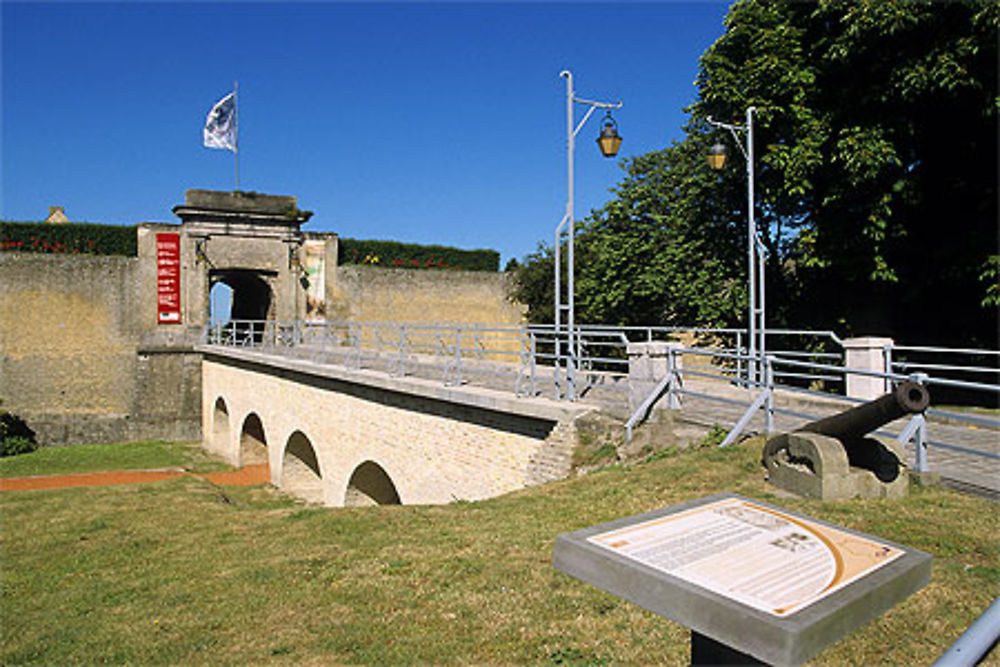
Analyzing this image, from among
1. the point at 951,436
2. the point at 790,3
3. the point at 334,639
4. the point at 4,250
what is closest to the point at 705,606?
the point at 334,639

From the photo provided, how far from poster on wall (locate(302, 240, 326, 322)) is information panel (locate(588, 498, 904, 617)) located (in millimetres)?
31382

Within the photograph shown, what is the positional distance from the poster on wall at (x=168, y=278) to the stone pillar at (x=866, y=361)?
28396 mm

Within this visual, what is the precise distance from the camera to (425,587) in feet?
17.7

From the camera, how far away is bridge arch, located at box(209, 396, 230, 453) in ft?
91.1

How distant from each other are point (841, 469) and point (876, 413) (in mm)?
781

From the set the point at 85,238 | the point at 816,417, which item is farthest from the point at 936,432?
the point at 85,238

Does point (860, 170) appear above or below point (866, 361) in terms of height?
above

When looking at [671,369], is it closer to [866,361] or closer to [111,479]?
[866,361]

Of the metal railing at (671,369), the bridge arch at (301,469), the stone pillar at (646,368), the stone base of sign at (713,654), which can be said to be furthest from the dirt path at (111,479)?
the stone base of sign at (713,654)

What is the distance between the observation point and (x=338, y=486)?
53.2 feet

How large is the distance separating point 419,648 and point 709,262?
1686cm

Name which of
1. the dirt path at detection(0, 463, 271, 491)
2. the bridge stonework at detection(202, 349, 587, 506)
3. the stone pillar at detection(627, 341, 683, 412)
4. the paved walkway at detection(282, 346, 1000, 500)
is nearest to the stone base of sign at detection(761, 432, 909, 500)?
the paved walkway at detection(282, 346, 1000, 500)

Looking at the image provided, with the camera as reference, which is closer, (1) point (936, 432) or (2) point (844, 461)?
(2) point (844, 461)

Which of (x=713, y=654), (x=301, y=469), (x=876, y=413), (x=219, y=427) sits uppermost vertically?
(x=876, y=413)
